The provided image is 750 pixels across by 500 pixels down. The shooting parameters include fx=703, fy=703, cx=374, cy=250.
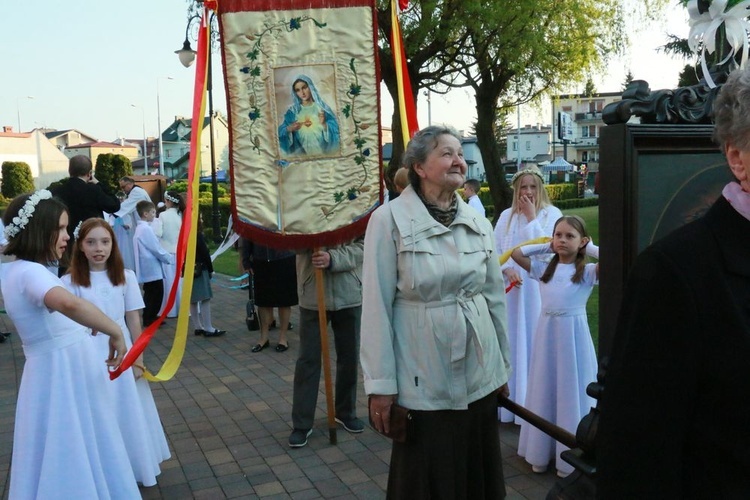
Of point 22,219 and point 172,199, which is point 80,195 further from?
point 22,219

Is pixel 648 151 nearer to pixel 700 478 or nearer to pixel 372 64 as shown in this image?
pixel 700 478

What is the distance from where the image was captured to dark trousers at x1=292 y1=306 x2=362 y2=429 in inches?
211

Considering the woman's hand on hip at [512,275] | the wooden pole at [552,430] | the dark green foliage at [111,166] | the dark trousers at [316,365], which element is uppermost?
the dark green foliage at [111,166]

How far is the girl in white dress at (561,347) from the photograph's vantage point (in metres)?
4.60

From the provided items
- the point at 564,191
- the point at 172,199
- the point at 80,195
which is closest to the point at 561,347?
the point at 80,195

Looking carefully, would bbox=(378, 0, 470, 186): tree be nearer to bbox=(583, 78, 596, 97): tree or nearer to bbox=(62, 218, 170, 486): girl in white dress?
bbox=(583, 78, 596, 97): tree

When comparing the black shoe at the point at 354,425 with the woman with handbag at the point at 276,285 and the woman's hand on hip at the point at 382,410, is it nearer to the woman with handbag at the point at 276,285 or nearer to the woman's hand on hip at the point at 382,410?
the woman's hand on hip at the point at 382,410

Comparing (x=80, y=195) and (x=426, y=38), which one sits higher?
(x=426, y=38)

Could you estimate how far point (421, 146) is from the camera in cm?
334

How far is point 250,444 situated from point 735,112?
Result: 470 cm

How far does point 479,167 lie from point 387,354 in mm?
92313

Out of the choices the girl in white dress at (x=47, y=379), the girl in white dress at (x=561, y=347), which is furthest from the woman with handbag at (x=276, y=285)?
the girl in white dress at (x=47, y=379)

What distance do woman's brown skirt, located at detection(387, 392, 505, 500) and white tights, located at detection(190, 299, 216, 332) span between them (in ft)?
22.5

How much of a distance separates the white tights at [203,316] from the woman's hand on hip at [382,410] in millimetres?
6899
